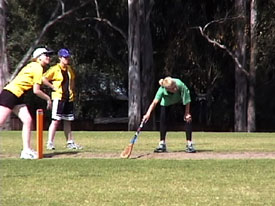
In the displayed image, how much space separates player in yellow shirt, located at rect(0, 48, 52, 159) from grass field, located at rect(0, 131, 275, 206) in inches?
18.1

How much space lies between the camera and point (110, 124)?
42.9 meters

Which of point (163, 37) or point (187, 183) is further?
point (163, 37)

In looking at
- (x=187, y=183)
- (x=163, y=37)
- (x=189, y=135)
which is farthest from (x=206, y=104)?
(x=187, y=183)

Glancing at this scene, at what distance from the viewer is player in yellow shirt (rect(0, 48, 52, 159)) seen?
11.3 meters

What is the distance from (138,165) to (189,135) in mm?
2464

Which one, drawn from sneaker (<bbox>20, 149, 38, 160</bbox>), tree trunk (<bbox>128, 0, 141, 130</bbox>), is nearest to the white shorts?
sneaker (<bbox>20, 149, 38, 160</bbox>)

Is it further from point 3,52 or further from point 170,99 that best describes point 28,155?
point 3,52

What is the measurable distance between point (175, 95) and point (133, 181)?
164 inches

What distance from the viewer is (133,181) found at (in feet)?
30.0

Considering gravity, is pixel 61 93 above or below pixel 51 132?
above

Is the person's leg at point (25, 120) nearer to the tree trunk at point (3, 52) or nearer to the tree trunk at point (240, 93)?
the tree trunk at point (3, 52)

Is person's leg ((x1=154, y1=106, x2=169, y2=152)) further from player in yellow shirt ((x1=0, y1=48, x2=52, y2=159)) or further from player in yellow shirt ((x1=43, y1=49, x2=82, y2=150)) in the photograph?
player in yellow shirt ((x1=0, y1=48, x2=52, y2=159))

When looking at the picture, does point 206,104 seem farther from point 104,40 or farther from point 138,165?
point 138,165

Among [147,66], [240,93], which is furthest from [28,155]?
[240,93]
